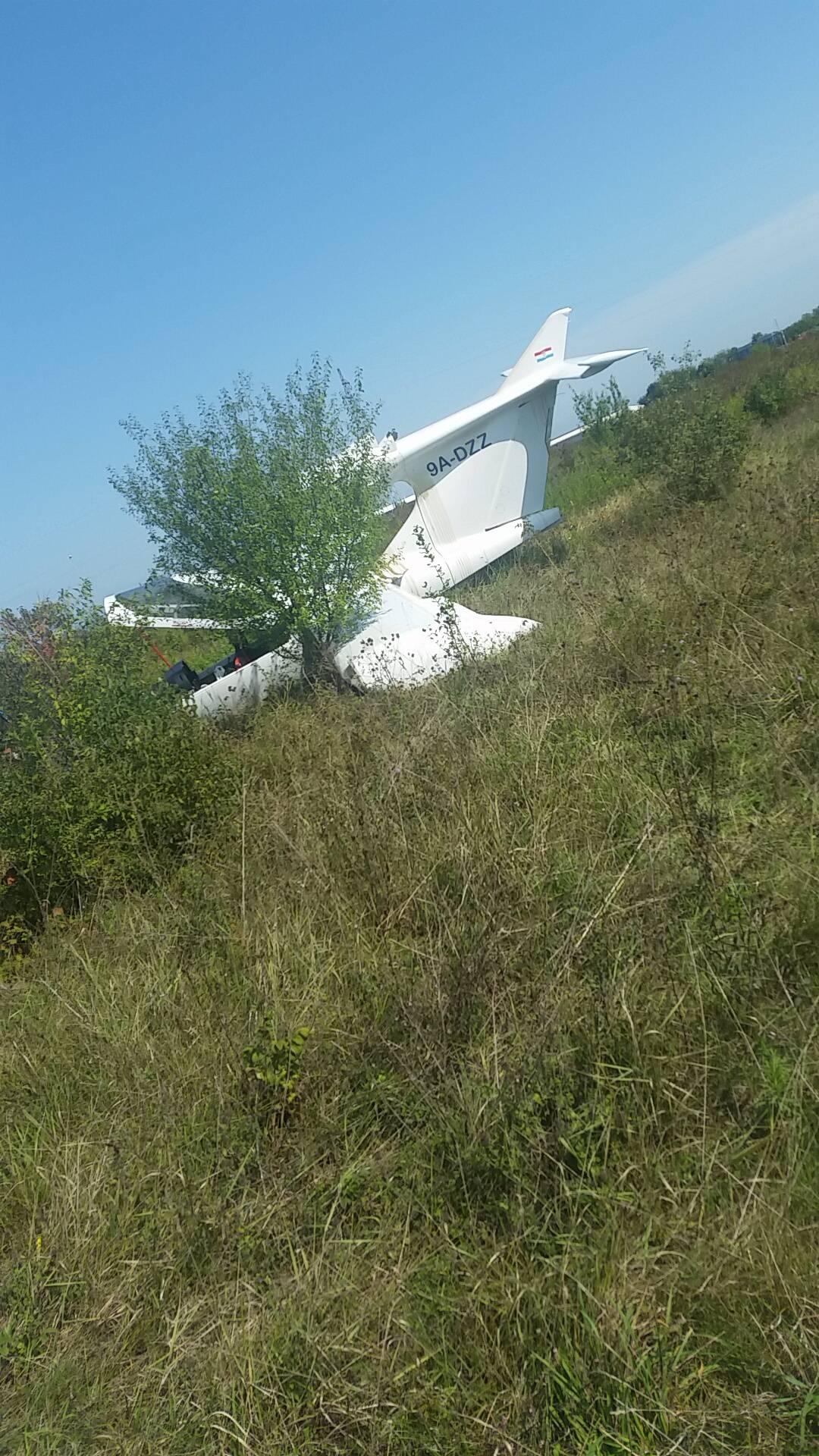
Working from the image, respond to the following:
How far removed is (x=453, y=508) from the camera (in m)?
15.0

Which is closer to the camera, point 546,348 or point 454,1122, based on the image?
point 454,1122

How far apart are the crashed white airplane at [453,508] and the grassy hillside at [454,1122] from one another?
5.83m

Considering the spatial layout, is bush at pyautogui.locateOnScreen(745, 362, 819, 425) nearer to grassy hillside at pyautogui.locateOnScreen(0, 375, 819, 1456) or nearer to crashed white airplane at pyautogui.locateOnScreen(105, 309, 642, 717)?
crashed white airplane at pyautogui.locateOnScreen(105, 309, 642, 717)

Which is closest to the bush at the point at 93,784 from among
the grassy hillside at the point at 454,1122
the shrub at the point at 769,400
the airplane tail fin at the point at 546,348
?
the grassy hillside at the point at 454,1122

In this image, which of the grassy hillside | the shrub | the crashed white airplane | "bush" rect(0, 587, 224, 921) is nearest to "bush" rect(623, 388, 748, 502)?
the crashed white airplane

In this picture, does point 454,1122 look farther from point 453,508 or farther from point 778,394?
point 778,394

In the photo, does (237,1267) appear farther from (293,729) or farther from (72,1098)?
(293,729)

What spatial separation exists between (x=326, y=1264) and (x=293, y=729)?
506cm

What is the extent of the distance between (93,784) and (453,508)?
36.1ft

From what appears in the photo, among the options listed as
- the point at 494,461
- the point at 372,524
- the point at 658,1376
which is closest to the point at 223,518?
the point at 372,524

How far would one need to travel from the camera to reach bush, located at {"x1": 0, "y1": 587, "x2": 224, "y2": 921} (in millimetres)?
5285

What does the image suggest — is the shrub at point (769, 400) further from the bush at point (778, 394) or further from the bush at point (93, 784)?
the bush at point (93, 784)

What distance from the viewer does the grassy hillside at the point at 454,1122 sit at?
179cm

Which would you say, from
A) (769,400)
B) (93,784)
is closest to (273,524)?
(93,784)
